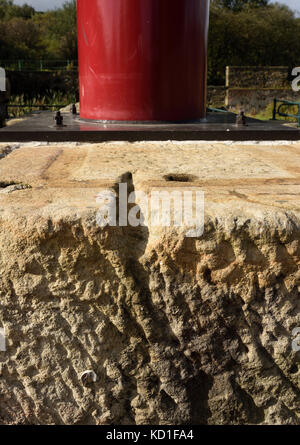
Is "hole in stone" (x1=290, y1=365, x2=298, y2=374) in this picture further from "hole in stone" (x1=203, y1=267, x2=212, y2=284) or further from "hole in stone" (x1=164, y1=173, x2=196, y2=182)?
"hole in stone" (x1=164, y1=173, x2=196, y2=182)

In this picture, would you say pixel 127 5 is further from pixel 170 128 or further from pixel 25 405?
pixel 25 405

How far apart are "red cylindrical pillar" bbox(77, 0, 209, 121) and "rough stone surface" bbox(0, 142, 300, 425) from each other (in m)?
1.55

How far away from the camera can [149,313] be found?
3.88ft

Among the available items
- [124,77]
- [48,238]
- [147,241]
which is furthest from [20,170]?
[124,77]

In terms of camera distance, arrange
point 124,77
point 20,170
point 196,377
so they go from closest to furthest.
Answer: point 196,377, point 20,170, point 124,77

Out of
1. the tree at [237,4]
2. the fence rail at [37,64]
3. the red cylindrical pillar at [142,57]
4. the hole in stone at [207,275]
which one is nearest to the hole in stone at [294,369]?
the hole in stone at [207,275]

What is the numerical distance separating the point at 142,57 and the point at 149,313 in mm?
1847

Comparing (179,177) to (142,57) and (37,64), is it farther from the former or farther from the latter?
(37,64)

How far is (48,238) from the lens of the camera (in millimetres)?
1109

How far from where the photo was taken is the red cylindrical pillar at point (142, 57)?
98.6 inches

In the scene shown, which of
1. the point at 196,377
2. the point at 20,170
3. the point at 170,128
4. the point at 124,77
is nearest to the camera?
the point at 196,377
